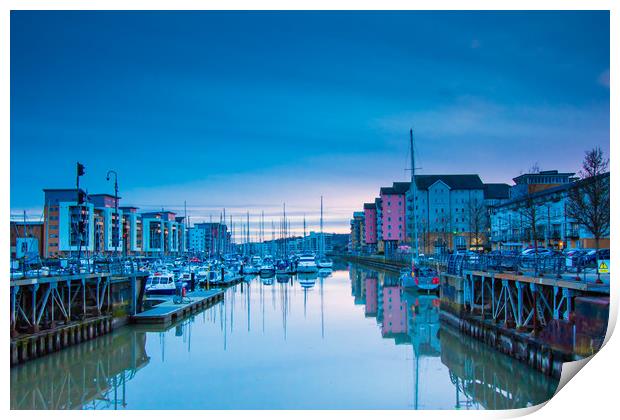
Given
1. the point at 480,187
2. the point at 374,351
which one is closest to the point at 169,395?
the point at 374,351

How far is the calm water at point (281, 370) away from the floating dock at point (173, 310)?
2.05ft

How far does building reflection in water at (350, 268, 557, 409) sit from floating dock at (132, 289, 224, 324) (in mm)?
10003

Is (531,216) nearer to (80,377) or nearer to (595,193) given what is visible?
(595,193)

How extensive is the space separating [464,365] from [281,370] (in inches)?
237

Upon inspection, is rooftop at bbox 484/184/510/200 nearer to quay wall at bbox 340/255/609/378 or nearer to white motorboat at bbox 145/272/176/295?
white motorboat at bbox 145/272/176/295

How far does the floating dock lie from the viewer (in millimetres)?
27344

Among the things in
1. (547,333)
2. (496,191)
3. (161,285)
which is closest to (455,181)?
(496,191)

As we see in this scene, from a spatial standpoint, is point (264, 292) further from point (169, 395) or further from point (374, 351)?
point (169, 395)

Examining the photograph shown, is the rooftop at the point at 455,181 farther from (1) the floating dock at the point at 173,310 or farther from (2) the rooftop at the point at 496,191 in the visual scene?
(1) the floating dock at the point at 173,310

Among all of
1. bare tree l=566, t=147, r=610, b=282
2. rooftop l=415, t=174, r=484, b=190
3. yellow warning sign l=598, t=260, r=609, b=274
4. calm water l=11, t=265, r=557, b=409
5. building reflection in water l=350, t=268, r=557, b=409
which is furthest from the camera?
rooftop l=415, t=174, r=484, b=190

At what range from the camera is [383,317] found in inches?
1272

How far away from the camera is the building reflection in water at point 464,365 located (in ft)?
49.9

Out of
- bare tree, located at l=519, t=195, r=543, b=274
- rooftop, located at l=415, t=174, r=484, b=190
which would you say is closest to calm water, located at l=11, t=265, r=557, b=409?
bare tree, located at l=519, t=195, r=543, b=274
